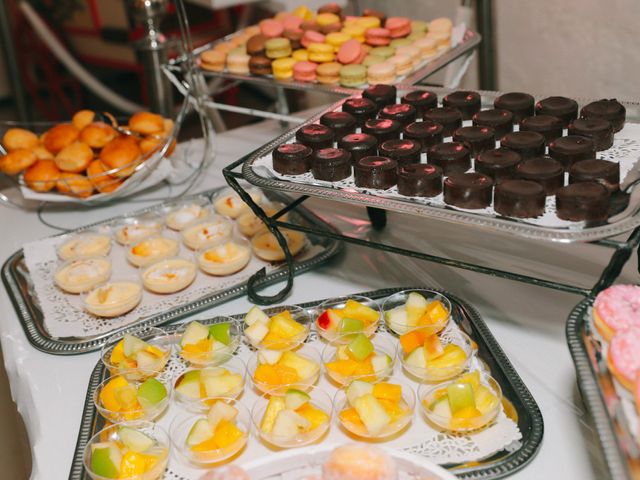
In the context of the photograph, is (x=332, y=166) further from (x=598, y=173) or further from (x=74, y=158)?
(x=74, y=158)

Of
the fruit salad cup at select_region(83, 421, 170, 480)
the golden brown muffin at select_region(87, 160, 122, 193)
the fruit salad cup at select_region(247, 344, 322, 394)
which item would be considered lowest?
the fruit salad cup at select_region(247, 344, 322, 394)

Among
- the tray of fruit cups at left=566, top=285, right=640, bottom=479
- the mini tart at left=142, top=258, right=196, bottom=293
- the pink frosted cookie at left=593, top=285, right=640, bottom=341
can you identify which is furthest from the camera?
the mini tart at left=142, top=258, right=196, bottom=293

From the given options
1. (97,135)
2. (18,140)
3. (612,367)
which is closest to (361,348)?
(612,367)

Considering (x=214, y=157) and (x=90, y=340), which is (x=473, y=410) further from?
(x=214, y=157)

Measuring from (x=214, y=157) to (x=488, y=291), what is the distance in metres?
0.87

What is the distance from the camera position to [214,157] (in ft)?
6.10

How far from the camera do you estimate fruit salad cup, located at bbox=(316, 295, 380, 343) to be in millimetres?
1061

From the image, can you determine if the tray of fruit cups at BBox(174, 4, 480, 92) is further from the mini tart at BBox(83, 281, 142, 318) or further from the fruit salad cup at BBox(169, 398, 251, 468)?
the fruit salad cup at BBox(169, 398, 251, 468)

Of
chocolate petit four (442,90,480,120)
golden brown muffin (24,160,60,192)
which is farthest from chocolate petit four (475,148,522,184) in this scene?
golden brown muffin (24,160,60,192)

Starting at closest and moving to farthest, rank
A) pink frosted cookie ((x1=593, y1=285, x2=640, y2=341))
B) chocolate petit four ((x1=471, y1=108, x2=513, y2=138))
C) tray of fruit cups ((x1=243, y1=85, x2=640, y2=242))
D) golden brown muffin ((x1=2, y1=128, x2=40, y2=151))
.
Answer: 1. pink frosted cookie ((x1=593, y1=285, x2=640, y2=341))
2. tray of fruit cups ((x1=243, y1=85, x2=640, y2=242))
3. chocolate petit four ((x1=471, y1=108, x2=513, y2=138))
4. golden brown muffin ((x1=2, y1=128, x2=40, y2=151))

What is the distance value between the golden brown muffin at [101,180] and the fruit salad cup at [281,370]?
695mm

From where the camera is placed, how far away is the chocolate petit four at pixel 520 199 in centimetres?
93

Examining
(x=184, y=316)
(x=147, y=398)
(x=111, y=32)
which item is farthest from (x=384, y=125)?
(x=111, y=32)

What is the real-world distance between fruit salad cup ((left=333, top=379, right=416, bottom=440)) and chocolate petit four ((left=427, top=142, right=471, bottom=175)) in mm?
318
